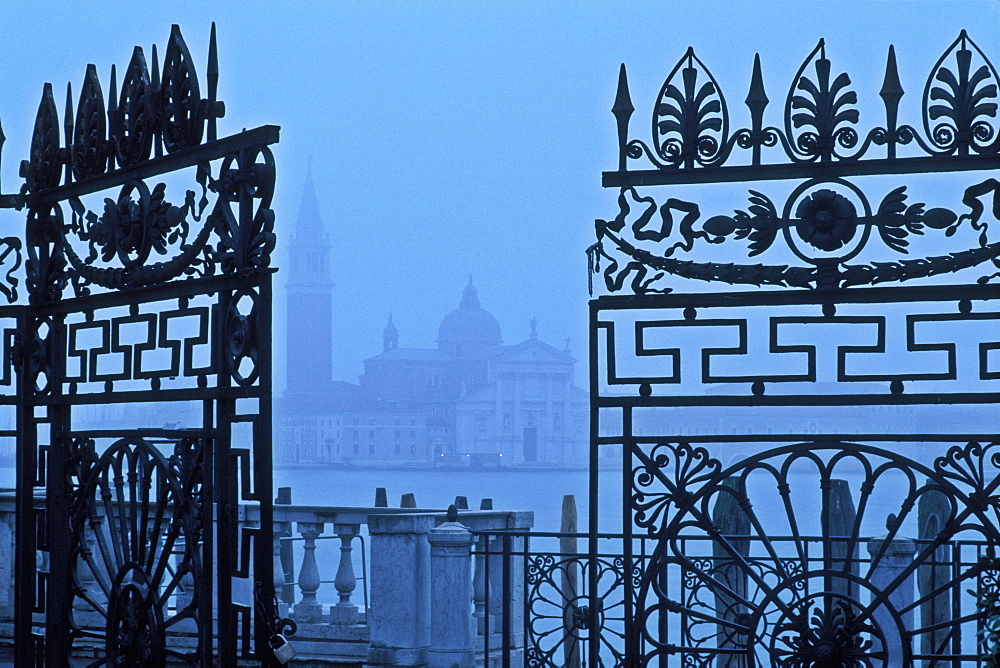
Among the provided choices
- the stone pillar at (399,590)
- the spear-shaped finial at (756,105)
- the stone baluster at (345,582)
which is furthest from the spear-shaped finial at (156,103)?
the stone baluster at (345,582)

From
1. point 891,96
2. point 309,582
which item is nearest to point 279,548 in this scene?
point 309,582

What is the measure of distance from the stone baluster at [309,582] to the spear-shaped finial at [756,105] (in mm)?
4344

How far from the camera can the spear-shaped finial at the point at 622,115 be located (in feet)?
13.2

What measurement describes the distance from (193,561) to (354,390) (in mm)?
79110

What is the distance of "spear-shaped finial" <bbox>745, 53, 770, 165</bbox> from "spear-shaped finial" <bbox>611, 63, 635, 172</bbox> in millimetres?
369

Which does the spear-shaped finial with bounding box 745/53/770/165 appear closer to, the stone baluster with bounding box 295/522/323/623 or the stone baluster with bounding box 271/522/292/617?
the stone baluster with bounding box 295/522/323/623

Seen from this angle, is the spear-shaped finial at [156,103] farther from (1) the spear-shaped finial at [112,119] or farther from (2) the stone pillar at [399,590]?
(2) the stone pillar at [399,590]

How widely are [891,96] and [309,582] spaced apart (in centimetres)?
489

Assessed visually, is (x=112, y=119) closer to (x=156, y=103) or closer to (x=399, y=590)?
(x=156, y=103)

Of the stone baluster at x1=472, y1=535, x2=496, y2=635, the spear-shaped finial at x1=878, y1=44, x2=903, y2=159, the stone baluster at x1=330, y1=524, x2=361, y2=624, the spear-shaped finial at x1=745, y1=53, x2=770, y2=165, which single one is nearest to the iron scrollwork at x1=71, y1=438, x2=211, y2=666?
the spear-shaped finial at x1=745, y1=53, x2=770, y2=165

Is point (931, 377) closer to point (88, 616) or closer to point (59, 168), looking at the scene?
point (59, 168)

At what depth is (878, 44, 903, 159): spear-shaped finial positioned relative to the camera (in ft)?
12.4

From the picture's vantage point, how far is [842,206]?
386 centimetres

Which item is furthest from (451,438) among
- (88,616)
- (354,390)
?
(88,616)
